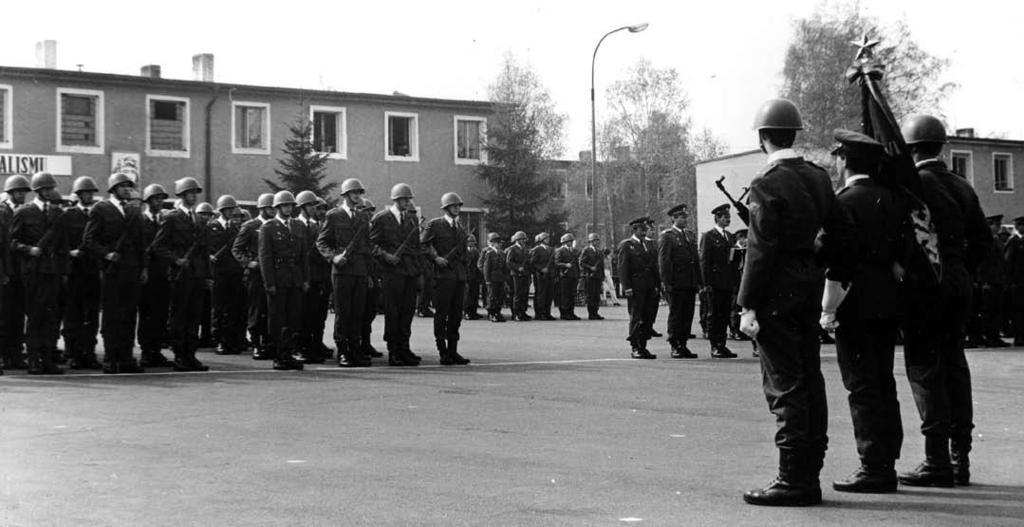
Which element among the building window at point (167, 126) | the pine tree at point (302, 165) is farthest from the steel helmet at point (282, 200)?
the building window at point (167, 126)

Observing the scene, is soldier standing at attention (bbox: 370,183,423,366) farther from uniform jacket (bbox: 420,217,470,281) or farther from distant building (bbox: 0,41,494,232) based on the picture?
distant building (bbox: 0,41,494,232)

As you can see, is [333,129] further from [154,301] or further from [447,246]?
[154,301]

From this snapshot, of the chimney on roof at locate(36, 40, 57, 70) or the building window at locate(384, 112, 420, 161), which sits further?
the building window at locate(384, 112, 420, 161)

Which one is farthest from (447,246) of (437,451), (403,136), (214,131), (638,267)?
(403,136)

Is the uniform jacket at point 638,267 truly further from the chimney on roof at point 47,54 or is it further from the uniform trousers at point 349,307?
the chimney on roof at point 47,54

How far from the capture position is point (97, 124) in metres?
41.0

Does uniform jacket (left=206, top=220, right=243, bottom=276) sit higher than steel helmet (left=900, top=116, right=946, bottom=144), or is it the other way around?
steel helmet (left=900, top=116, right=946, bottom=144)

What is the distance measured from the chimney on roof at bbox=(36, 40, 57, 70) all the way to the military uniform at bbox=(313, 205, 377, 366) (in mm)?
32962

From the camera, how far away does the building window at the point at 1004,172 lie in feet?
201

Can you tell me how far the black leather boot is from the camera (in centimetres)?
658

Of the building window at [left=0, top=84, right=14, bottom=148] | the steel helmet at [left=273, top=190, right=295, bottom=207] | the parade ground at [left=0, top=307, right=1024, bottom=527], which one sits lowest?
the parade ground at [left=0, top=307, right=1024, bottom=527]

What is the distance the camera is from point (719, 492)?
700 cm

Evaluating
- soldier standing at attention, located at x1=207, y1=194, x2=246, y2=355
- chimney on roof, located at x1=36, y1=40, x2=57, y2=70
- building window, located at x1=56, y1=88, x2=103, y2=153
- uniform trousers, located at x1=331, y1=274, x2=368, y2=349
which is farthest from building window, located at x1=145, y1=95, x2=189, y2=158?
uniform trousers, located at x1=331, y1=274, x2=368, y2=349

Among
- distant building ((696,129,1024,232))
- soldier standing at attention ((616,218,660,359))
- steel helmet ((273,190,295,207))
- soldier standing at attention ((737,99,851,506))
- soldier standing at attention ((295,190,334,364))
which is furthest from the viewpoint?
distant building ((696,129,1024,232))
